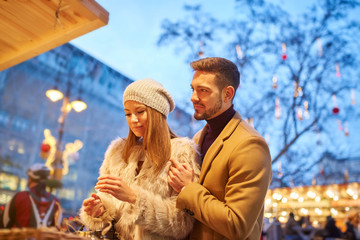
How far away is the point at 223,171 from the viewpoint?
1.90 metres

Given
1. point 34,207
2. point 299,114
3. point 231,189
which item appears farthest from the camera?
point 299,114

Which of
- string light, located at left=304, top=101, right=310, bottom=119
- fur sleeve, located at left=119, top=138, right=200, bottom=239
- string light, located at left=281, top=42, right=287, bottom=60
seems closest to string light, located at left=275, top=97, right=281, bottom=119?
string light, located at left=304, top=101, right=310, bottom=119

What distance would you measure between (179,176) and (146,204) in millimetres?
261

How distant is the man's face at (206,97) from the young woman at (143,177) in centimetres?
25

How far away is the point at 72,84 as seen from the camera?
13.3 metres

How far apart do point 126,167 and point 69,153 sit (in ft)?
35.6

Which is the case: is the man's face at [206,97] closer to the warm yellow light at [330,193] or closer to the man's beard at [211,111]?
the man's beard at [211,111]

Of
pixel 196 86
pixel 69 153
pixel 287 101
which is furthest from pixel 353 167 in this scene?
pixel 196 86

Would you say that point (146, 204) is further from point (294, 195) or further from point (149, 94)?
point (294, 195)

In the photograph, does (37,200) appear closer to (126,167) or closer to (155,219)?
(126,167)

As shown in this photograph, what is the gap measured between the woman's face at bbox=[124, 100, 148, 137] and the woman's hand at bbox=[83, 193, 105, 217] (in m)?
0.51

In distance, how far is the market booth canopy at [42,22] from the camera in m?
2.16

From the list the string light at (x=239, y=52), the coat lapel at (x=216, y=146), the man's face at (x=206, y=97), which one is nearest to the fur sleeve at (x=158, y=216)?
the coat lapel at (x=216, y=146)

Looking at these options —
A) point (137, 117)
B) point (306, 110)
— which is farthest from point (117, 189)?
point (306, 110)
